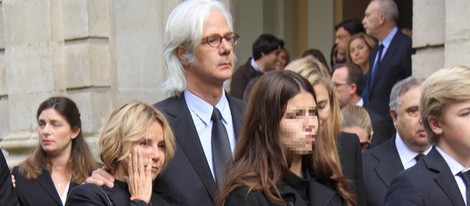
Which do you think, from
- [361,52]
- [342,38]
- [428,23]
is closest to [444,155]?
[428,23]

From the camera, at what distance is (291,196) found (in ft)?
12.8

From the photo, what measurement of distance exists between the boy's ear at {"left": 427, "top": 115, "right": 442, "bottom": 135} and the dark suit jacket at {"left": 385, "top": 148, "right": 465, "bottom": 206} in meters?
0.09

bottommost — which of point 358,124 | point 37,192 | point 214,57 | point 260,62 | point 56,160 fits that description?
point 37,192

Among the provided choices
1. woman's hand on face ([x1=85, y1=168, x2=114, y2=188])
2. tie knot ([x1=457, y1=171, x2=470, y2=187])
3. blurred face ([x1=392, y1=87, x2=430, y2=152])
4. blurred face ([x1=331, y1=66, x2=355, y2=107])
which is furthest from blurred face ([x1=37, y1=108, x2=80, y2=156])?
tie knot ([x1=457, y1=171, x2=470, y2=187])

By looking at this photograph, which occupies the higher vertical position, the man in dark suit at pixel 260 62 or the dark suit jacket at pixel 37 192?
the man in dark suit at pixel 260 62

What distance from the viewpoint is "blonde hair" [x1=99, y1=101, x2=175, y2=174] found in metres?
4.45

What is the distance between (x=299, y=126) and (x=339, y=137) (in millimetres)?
732

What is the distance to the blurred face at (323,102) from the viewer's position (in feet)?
15.3

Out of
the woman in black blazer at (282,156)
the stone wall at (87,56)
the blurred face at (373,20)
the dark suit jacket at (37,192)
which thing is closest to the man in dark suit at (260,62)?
the stone wall at (87,56)

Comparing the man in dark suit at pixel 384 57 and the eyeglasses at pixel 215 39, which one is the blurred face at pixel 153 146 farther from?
the man in dark suit at pixel 384 57

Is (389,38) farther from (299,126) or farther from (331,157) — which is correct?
(299,126)

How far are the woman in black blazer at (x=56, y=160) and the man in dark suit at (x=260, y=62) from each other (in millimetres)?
3333

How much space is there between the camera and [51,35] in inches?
393

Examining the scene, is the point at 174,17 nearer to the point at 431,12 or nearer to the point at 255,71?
the point at 431,12
